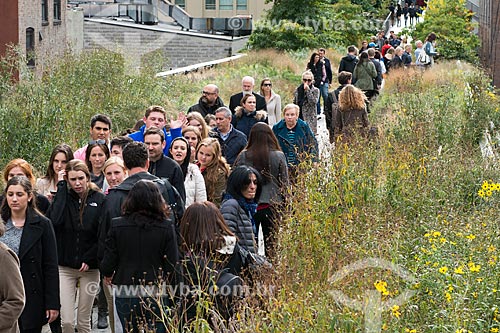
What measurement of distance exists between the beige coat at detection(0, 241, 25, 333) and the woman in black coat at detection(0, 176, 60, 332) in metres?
1.61

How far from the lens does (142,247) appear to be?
858 centimetres

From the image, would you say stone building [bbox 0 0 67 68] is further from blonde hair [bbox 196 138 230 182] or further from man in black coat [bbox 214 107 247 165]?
blonde hair [bbox 196 138 230 182]

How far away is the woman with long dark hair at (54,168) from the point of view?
11148 mm

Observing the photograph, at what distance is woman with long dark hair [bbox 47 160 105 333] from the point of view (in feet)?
33.5

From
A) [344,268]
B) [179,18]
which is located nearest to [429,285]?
[344,268]

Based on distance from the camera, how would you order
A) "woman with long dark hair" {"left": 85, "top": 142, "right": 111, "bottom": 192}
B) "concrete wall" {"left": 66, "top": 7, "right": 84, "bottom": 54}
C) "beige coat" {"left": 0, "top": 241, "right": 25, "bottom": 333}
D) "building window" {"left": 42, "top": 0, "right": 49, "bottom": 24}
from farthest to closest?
"concrete wall" {"left": 66, "top": 7, "right": 84, "bottom": 54}
"building window" {"left": 42, "top": 0, "right": 49, "bottom": 24}
"woman with long dark hair" {"left": 85, "top": 142, "right": 111, "bottom": 192}
"beige coat" {"left": 0, "top": 241, "right": 25, "bottom": 333}

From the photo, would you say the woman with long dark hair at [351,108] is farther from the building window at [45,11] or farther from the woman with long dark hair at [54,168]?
the building window at [45,11]

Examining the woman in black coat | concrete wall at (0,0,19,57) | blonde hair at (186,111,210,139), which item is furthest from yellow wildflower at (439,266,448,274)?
concrete wall at (0,0,19,57)

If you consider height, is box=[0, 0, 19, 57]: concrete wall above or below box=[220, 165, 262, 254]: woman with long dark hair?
above

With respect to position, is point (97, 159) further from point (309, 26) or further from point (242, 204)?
point (309, 26)

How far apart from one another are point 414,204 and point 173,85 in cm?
1607

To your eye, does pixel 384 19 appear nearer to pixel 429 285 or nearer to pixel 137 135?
pixel 137 135

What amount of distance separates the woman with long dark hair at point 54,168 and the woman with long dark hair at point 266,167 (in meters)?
2.08

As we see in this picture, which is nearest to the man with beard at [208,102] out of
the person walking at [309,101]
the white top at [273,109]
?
the white top at [273,109]
